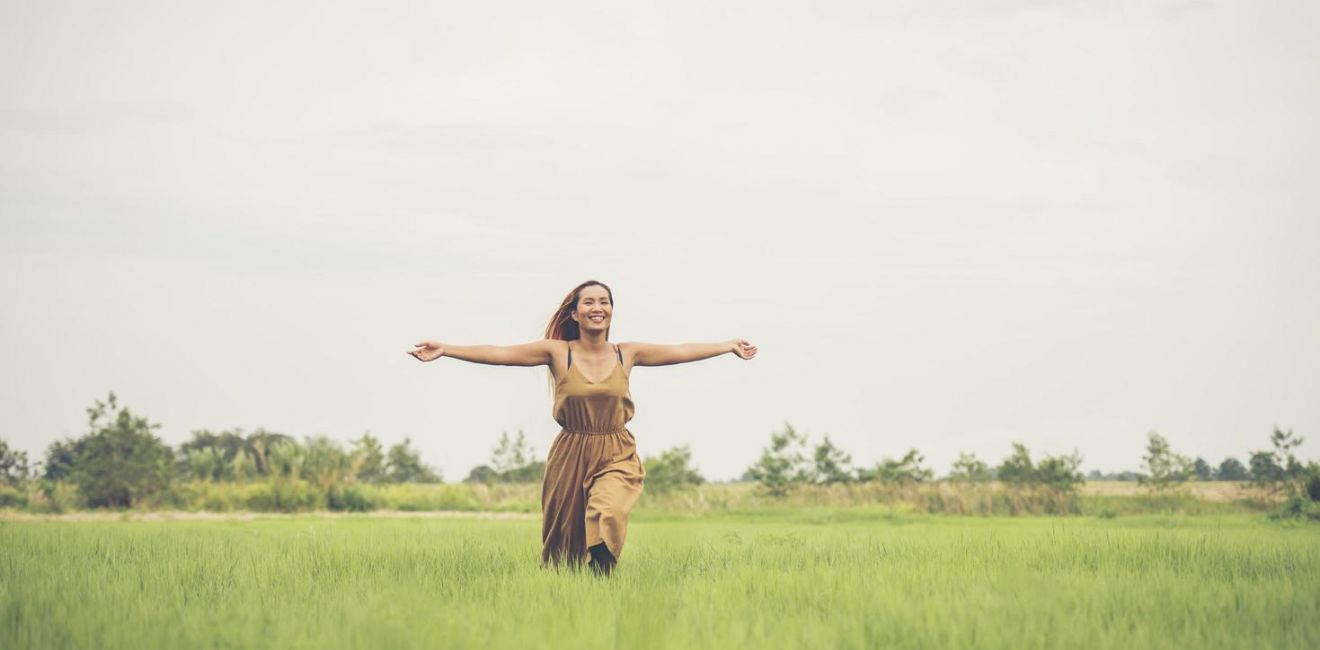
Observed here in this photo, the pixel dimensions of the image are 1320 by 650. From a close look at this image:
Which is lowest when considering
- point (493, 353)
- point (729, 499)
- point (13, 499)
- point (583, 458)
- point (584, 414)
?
point (729, 499)

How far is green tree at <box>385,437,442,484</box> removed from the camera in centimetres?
3111

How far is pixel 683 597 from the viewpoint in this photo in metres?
6.59

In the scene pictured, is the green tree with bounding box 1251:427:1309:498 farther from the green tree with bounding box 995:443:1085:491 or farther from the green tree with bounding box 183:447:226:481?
the green tree with bounding box 183:447:226:481

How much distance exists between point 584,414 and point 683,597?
6.51 feet

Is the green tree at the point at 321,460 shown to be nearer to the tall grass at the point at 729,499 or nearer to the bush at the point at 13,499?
the tall grass at the point at 729,499

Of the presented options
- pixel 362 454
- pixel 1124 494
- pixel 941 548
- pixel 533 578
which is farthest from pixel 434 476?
pixel 533 578

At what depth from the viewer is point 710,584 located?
23.8 ft

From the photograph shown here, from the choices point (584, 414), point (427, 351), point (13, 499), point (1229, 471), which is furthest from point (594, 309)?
point (1229, 471)

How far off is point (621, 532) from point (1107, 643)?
11.5 feet

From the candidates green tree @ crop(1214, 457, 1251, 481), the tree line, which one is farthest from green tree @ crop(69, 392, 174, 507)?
green tree @ crop(1214, 457, 1251, 481)

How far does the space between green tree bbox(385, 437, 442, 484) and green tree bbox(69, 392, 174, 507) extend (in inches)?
293

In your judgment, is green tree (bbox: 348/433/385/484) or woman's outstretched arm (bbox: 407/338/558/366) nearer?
woman's outstretched arm (bbox: 407/338/558/366)

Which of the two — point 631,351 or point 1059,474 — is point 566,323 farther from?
point 1059,474

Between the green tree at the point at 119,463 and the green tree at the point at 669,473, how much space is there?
1063 cm
